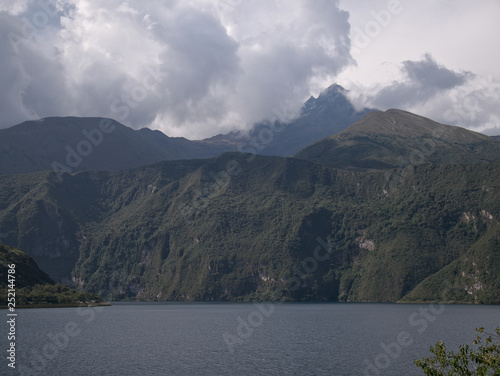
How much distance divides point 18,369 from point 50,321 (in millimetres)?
75997

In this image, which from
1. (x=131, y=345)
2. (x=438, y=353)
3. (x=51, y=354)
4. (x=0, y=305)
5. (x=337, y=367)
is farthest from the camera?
(x=0, y=305)

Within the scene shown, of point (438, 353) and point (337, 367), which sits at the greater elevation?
point (438, 353)

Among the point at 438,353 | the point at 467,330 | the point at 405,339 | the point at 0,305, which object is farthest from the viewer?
the point at 0,305

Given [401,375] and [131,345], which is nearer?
[401,375]

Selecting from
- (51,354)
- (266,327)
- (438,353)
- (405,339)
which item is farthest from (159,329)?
(438,353)

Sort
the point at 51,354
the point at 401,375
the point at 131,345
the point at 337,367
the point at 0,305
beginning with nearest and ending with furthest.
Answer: the point at 401,375
the point at 337,367
the point at 51,354
the point at 131,345
the point at 0,305

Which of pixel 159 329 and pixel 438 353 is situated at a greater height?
pixel 438 353

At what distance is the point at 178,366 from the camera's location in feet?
271

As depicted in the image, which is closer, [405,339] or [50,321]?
[405,339]

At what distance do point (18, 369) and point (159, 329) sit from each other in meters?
66.8

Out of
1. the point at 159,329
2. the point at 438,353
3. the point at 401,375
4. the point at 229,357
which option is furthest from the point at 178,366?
the point at 159,329

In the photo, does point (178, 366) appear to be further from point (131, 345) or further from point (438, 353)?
point (438, 353)

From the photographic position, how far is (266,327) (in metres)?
145

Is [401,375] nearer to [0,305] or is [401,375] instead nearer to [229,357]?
[229,357]
